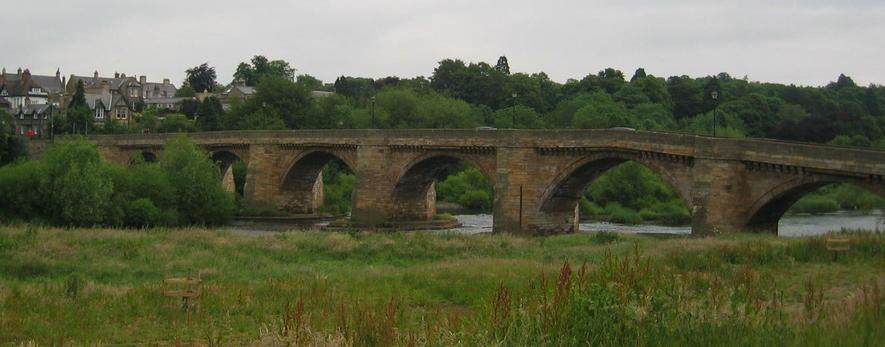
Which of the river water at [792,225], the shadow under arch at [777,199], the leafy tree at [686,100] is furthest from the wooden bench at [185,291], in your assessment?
the leafy tree at [686,100]

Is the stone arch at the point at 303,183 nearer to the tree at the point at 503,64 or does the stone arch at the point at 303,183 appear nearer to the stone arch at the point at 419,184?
the stone arch at the point at 419,184

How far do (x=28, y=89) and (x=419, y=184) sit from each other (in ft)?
302

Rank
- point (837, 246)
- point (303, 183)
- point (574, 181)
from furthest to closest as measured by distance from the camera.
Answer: point (303, 183), point (574, 181), point (837, 246)

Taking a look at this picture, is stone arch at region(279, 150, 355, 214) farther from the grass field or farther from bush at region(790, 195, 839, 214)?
bush at region(790, 195, 839, 214)

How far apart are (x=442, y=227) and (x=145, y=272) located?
32.2 m

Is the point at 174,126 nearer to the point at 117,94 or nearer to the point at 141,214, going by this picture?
the point at 117,94

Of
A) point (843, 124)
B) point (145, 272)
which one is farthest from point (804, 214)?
point (145, 272)

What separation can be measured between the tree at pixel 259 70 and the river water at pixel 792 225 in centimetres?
11068

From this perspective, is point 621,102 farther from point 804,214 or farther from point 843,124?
point 804,214

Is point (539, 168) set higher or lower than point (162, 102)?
lower

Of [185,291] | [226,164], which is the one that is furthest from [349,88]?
[185,291]

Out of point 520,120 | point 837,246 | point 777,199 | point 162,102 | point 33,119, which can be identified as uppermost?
point 162,102

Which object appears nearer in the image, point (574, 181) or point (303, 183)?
point (574, 181)

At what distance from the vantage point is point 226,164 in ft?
234
